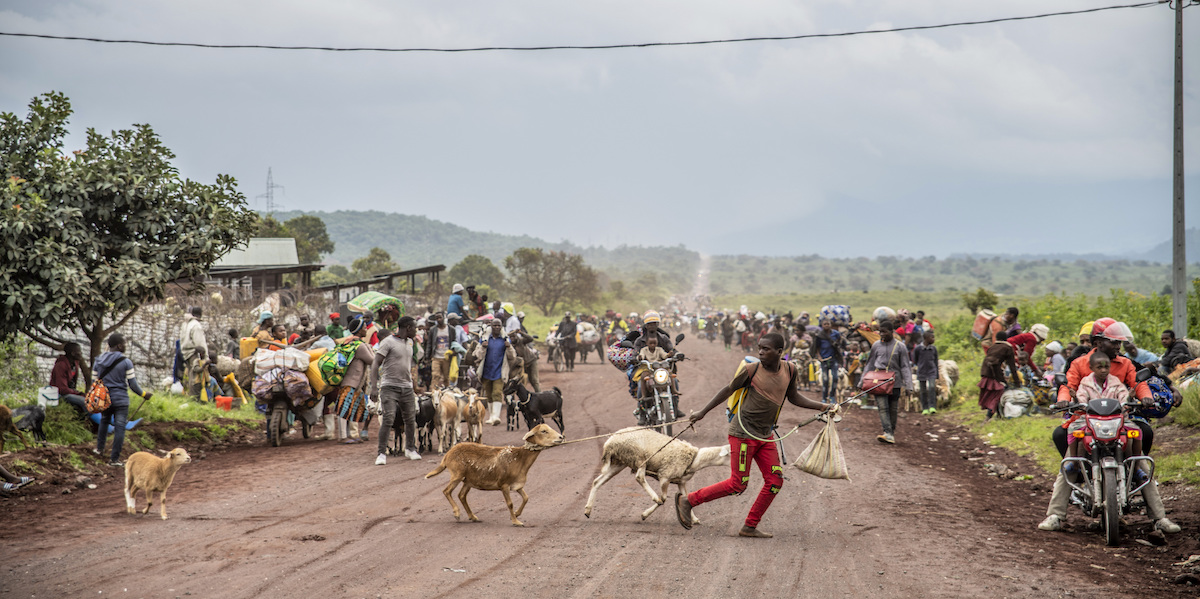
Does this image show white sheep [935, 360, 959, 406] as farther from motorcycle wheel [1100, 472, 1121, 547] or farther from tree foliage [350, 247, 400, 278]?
tree foliage [350, 247, 400, 278]

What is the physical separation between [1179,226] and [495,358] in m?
12.9

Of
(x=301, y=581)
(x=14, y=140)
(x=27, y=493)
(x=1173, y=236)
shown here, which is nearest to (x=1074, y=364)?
(x=301, y=581)

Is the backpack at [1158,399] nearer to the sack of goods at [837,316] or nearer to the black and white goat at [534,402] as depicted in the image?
the black and white goat at [534,402]

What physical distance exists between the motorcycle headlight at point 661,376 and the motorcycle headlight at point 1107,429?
21.1 ft

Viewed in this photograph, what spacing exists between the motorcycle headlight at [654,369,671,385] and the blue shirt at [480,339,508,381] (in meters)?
3.19

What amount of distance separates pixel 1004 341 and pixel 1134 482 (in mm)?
7512

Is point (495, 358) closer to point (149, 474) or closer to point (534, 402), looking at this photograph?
point (534, 402)

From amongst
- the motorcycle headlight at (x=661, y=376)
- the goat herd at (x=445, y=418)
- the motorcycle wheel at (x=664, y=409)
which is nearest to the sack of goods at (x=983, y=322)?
the motorcycle wheel at (x=664, y=409)

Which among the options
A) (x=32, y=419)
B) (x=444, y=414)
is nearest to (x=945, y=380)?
(x=444, y=414)

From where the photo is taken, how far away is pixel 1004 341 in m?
15.4

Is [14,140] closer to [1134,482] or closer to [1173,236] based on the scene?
[1134,482]

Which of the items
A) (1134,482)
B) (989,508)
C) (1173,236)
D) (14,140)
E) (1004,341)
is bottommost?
(989,508)

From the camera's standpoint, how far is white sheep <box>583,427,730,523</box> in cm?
852

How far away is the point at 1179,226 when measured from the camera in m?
16.1
